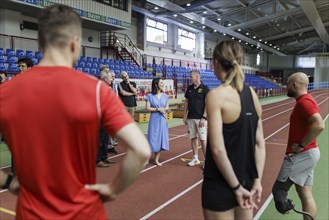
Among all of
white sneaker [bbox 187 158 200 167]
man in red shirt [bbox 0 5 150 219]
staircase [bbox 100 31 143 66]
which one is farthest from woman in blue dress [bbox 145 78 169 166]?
staircase [bbox 100 31 143 66]

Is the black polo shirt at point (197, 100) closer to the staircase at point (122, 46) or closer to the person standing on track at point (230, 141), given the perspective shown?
the person standing on track at point (230, 141)

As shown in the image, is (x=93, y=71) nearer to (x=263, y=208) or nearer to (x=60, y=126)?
(x=263, y=208)

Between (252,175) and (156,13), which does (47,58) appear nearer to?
(252,175)

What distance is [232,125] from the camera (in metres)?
2.00

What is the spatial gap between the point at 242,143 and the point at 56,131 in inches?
48.4

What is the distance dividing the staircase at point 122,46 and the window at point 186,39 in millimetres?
8231

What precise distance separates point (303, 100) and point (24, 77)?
2.65 m

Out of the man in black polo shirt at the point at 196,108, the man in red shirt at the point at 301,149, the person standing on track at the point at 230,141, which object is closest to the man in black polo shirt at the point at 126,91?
the man in black polo shirt at the point at 196,108

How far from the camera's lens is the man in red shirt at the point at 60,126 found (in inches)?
49.3

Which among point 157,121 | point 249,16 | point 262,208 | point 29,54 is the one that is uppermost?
point 249,16

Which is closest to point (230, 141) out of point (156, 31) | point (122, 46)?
point (122, 46)

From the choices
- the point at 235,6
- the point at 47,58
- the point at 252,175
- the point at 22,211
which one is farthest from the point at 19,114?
the point at 235,6

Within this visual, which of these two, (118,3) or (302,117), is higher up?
(118,3)

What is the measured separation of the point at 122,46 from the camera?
66.6 feet
